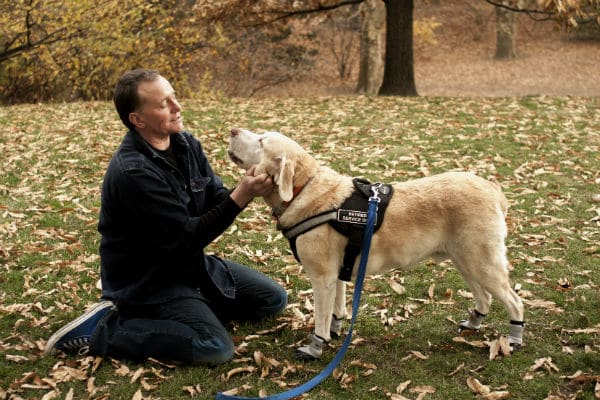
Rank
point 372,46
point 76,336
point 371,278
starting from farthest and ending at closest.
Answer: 1. point 372,46
2. point 371,278
3. point 76,336

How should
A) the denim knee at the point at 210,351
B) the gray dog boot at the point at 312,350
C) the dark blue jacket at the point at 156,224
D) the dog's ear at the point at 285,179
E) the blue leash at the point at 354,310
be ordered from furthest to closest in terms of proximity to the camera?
1. the gray dog boot at the point at 312,350
2. the denim knee at the point at 210,351
3. the dark blue jacket at the point at 156,224
4. the dog's ear at the point at 285,179
5. the blue leash at the point at 354,310

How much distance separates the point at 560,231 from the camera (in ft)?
22.9

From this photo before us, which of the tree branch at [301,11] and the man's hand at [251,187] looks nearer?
the man's hand at [251,187]

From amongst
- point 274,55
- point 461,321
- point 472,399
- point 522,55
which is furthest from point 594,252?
point 522,55

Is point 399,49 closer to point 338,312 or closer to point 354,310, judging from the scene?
point 338,312

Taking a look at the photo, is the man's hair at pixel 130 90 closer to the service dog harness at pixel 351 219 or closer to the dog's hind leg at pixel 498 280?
the service dog harness at pixel 351 219

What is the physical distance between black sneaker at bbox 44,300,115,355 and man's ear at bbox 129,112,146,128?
1.43 m

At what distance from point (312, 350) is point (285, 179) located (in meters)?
1.30

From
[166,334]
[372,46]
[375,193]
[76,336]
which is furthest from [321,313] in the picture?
[372,46]

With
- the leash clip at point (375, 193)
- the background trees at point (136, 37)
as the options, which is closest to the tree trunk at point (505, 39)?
the background trees at point (136, 37)

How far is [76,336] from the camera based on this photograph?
4.53 metres

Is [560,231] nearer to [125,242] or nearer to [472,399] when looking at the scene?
[472,399]

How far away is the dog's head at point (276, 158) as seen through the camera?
13.7ft

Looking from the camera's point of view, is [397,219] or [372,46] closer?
[397,219]
